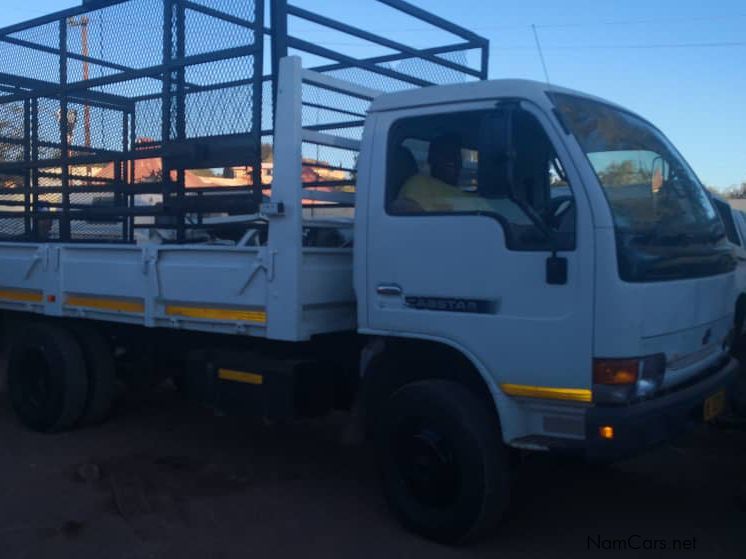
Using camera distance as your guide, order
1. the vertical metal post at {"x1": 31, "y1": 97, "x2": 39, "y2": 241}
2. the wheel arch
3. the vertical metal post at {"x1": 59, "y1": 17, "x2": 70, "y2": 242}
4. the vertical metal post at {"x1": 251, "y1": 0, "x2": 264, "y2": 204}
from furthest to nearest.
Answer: the vertical metal post at {"x1": 31, "y1": 97, "x2": 39, "y2": 241}, the vertical metal post at {"x1": 59, "y1": 17, "x2": 70, "y2": 242}, the vertical metal post at {"x1": 251, "y1": 0, "x2": 264, "y2": 204}, the wheel arch

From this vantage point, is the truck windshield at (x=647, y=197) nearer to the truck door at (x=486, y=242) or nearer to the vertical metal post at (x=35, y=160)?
the truck door at (x=486, y=242)

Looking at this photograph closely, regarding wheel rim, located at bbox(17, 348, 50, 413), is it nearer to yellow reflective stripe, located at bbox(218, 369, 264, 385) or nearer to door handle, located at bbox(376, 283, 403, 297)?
yellow reflective stripe, located at bbox(218, 369, 264, 385)

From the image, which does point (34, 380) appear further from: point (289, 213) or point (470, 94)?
point (470, 94)

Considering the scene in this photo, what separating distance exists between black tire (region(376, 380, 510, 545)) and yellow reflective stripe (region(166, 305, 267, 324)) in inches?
39.2

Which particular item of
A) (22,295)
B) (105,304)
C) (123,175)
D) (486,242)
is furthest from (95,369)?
(486,242)

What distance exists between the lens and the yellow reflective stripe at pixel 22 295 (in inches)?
250

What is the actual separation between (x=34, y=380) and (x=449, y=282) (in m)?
4.12

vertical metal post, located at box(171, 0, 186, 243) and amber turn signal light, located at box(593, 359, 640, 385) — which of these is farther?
vertical metal post, located at box(171, 0, 186, 243)

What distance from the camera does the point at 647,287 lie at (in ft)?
12.0

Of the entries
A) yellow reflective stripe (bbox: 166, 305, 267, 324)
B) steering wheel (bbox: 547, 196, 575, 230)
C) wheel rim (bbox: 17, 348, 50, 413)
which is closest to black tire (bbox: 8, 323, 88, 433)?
wheel rim (bbox: 17, 348, 50, 413)

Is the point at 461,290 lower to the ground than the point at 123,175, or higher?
lower

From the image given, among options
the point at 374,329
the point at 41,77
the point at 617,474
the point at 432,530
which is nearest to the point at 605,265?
the point at 374,329

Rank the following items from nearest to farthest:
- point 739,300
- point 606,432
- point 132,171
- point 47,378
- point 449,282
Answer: point 606,432 < point 449,282 < point 739,300 < point 132,171 < point 47,378

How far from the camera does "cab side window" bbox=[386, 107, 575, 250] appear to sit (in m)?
3.74
